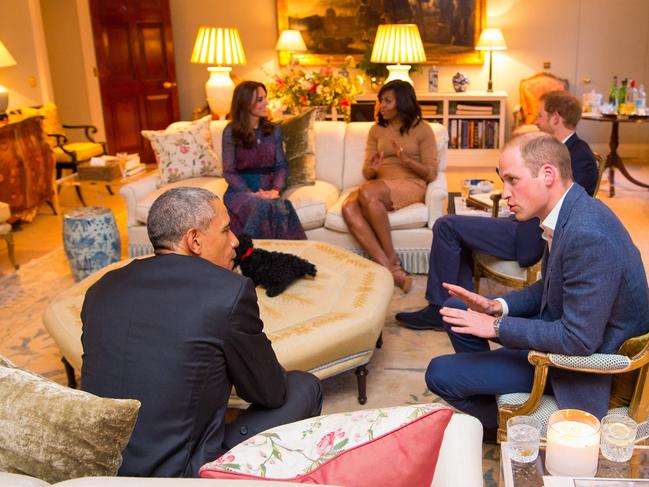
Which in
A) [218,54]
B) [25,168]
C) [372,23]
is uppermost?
[372,23]

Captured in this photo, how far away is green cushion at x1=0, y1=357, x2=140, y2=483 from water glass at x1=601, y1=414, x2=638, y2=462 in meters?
1.20

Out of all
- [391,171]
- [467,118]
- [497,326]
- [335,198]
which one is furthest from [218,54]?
[497,326]

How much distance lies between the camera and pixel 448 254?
3580 millimetres

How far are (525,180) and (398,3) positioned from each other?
21.1ft

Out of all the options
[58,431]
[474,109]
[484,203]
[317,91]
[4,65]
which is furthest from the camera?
[474,109]

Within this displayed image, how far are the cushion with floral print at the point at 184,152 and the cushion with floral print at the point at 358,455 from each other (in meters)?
3.75

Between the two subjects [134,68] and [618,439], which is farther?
[134,68]

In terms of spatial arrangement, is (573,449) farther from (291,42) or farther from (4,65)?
(291,42)

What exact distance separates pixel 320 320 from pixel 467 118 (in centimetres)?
548

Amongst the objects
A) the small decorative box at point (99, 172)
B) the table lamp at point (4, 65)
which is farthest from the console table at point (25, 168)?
the small decorative box at point (99, 172)

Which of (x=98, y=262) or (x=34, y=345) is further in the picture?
(x=98, y=262)

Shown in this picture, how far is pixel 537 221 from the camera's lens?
10.7 feet

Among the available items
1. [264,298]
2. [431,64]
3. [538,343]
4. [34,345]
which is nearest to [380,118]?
[264,298]

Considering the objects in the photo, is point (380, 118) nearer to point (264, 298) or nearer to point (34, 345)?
point (264, 298)
